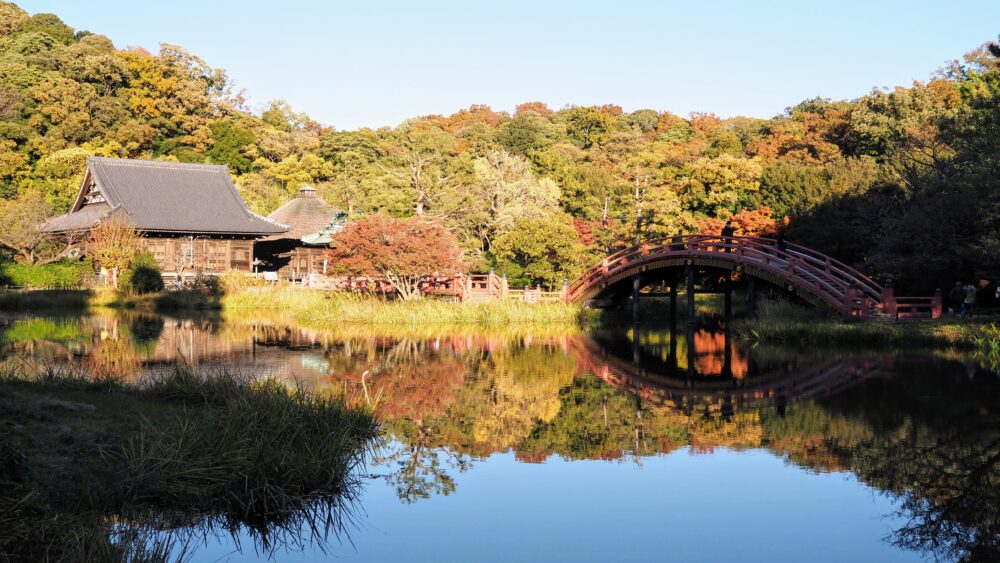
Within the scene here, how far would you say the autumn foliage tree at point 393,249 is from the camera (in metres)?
28.5

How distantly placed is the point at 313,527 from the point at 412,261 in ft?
69.8

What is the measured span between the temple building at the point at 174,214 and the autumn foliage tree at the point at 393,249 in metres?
13.8

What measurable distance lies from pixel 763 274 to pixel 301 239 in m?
26.0

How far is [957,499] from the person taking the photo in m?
8.48

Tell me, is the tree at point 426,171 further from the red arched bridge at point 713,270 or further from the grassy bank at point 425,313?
the grassy bank at point 425,313

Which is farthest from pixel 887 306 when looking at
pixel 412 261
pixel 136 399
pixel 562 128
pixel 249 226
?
pixel 562 128

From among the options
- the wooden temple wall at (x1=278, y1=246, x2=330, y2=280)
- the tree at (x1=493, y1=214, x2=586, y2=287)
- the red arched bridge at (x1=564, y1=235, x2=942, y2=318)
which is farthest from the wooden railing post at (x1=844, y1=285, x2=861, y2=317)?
the wooden temple wall at (x1=278, y1=246, x2=330, y2=280)

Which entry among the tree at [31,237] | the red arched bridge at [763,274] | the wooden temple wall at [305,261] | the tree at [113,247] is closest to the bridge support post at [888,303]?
the red arched bridge at [763,274]

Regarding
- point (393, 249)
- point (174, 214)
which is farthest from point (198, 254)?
point (393, 249)

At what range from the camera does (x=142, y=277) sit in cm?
3550

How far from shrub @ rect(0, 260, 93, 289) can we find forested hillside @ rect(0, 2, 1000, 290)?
1974 millimetres

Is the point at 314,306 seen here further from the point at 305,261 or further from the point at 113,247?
the point at 305,261

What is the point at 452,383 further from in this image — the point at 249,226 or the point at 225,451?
the point at 249,226

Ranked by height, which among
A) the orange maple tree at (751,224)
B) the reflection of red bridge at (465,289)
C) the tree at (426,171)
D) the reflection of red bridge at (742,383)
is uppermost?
the tree at (426,171)
